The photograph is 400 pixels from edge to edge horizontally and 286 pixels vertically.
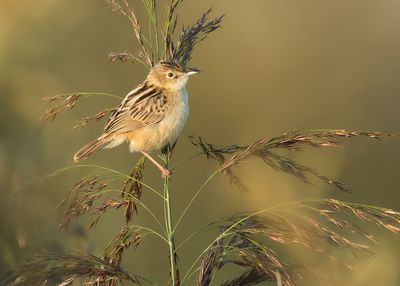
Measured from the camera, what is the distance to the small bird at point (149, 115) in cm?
395

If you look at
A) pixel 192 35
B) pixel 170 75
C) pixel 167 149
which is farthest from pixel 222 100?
pixel 192 35

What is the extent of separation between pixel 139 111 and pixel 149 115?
54mm

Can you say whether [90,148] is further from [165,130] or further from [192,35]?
[192,35]

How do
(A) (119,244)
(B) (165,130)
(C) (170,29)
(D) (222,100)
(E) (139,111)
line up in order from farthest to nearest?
(D) (222,100)
(E) (139,111)
(B) (165,130)
(C) (170,29)
(A) (119,244)

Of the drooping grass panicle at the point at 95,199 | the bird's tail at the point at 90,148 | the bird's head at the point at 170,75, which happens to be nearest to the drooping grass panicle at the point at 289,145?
the drooping grass panicle at the point at 95,199

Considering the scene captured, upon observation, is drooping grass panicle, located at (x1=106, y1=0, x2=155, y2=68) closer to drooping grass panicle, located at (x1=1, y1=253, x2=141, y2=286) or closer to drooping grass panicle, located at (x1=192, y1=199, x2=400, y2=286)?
drooping grass panicle, located at (x1=192, y1=199, x2=400, y2=286)

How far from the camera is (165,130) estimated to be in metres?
3.91

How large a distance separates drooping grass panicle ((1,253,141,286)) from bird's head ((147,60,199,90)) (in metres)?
1.07

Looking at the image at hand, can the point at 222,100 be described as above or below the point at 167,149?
below

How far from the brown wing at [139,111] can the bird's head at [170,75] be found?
0.23 ft

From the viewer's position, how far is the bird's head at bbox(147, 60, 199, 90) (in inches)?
142

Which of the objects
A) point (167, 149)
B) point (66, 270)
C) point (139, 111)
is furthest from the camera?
point (139, 111)

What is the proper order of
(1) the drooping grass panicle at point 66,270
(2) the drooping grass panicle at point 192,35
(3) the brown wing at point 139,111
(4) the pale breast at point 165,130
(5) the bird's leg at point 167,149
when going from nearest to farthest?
(1) the drooping grass panicle at point 66,270 → (2) the drooping grass panicle at point 192,35 → (5) the bird's leg at point 167,149 → (4) the pale breast at point 165,130 → (3) the brown wing at point 139,111

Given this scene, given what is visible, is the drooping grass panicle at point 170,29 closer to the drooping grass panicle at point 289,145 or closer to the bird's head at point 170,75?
the bird's head at point 170,75
